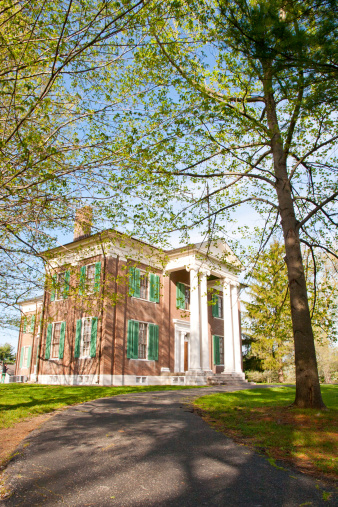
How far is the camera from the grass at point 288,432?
4.59 m

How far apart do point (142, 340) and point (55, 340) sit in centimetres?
478

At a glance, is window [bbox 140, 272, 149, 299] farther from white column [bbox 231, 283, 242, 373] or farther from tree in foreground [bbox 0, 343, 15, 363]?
tree in foreground [bbox 0, 343, 15, 363]

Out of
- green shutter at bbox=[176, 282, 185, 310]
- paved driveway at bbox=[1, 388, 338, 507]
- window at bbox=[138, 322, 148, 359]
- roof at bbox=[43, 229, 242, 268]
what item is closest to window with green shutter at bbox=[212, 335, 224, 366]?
green shutter at bbox=[176, 282, 185, 310]

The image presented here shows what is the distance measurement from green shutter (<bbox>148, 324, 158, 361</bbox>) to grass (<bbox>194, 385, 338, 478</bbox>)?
1157cm

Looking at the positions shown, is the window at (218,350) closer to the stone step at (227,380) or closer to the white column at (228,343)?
the white column at (228,343)

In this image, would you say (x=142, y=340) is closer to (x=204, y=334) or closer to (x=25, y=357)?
(x=204, y=334)

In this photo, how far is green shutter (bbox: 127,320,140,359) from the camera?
18.4m

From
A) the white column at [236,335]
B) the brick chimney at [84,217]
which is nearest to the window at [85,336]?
the white column at [236,335]

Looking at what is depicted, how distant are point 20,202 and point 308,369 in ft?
21.3

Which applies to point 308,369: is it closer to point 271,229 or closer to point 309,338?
point 309,338

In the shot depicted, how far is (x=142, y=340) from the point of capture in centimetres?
1969

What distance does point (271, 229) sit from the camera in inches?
445

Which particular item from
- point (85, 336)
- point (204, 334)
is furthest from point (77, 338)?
point (204, 334)

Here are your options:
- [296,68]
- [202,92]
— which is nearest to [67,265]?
[202,92]
